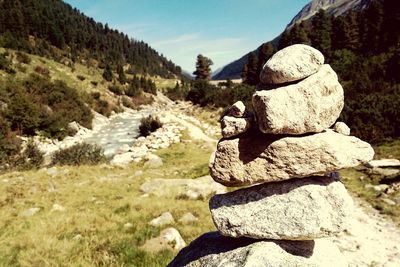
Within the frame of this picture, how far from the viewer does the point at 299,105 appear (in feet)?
19.2

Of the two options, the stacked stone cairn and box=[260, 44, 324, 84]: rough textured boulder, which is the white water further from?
box=[260, 44, 324, 84]: rough textured boulder

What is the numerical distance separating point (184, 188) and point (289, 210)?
11.1m

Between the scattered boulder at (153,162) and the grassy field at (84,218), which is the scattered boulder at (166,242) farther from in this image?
the scattered boulder at (153,162)

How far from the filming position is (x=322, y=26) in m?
60.7

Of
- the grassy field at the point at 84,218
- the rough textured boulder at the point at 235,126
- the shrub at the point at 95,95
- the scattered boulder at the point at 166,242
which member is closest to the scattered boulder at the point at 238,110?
the rough textured boulder at the point at 235,126

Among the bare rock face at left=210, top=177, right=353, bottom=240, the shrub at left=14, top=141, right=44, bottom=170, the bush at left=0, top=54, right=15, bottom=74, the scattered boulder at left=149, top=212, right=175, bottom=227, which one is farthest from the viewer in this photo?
the bush at left=0, top=54, right=15, bottom=74

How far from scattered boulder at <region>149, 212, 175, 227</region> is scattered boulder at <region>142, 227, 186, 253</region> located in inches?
46.4

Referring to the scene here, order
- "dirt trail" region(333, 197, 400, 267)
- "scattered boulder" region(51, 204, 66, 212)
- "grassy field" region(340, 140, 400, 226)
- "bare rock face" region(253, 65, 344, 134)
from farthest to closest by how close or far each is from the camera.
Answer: "scattered boulder" region(51, 204, 66, 212) → "grassy field" region(340, 140, 400, 226) → "dirt trail" region(333, 197, 400, 267) → "bare rock face" region(253, 65, 344, 134)

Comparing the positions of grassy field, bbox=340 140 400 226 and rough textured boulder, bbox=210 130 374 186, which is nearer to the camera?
rough textured boulder, bbox=210 130 374 186

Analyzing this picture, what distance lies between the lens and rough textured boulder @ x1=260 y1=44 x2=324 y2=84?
19.2 ft

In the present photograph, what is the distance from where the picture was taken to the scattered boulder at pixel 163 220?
41.0ft

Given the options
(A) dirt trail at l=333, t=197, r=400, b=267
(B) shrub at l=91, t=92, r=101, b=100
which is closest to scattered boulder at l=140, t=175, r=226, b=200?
(A) dirt trail at l=333, t=197, r=400, b=267

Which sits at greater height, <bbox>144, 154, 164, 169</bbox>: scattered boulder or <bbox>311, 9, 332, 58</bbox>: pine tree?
<bbox>311, 9, 332, 58</bbox>: pine tree

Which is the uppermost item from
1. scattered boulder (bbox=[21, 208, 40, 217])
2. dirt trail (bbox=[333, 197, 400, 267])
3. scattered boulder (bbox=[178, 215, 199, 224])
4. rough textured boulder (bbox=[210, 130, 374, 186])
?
rough textured boulder (bbox=[210, 130, 374, 186])
